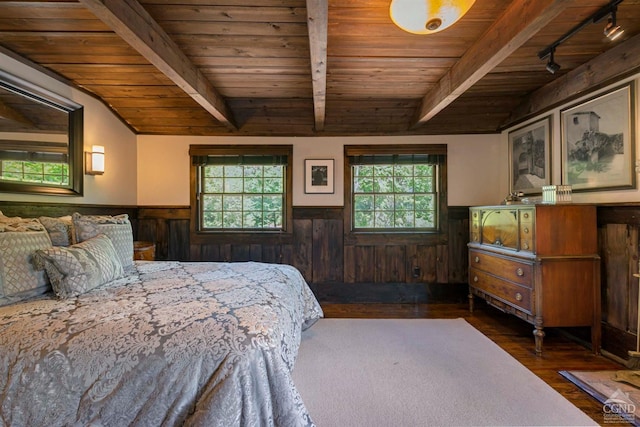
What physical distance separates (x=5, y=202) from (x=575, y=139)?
4874mm

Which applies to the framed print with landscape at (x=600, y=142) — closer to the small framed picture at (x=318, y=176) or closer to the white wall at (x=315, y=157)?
the white wall at (x=315, y=157)

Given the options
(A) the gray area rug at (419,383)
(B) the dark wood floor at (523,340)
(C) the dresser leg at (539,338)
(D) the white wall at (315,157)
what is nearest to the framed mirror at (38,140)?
(D) the white wall at (315,157)

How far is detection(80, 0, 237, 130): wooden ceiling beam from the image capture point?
161 cm

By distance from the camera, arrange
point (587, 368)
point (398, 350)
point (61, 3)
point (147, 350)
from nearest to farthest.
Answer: point (147, 350)
point (61, 3)
point (587, 368)
point (398, 350)

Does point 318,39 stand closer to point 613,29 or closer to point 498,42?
point 498,42

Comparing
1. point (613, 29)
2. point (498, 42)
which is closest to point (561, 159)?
point (613, 29)

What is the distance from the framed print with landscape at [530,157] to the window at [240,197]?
288 cm

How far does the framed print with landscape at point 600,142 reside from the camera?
223cm

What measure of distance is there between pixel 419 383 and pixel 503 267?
1.52m

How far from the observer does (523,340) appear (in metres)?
2.62

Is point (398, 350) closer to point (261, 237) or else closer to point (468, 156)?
point (261, 237)

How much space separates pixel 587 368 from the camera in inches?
84.3

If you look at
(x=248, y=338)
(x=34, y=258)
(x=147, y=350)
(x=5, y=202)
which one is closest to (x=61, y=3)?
(x=5, y=202)

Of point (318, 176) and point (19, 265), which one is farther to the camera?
point (318, 176)
